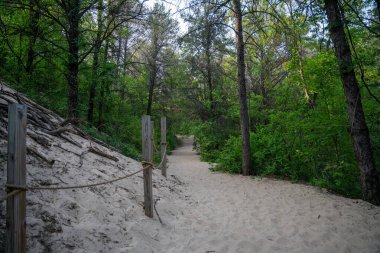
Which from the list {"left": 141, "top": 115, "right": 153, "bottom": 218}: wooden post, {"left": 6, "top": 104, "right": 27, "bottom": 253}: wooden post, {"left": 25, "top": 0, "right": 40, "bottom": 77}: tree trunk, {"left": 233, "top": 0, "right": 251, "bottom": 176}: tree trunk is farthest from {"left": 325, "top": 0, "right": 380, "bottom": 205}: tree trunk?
{"left": 25, "top": 0, "right": 40, "bottom": 77}: tree trunk

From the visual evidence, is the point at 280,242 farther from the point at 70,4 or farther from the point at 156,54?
the point at 156,54

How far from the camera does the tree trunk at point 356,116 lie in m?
5.12

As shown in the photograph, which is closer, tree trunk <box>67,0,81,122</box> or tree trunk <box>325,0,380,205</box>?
tree trunk <box>325,0,380,205</box>

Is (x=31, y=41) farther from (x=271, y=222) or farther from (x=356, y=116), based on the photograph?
(x=356, y=116)

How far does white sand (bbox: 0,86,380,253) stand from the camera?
2955 mm

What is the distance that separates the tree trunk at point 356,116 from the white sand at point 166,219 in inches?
19.7

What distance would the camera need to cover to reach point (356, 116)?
17.1ft

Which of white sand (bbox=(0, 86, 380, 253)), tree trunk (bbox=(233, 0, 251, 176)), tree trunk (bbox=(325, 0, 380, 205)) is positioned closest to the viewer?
white sand (bbox=(0, 86, 380, 253))

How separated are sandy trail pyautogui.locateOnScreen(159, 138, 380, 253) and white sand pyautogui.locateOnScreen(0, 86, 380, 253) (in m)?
0.01

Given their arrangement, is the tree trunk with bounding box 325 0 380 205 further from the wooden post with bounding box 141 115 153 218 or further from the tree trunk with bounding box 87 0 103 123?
the tree trunk with bounding box 87 0 103 123

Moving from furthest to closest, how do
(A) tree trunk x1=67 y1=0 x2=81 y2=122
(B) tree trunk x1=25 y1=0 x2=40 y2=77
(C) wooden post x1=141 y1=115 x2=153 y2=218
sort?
(B) tree trunk x1=25 y1=0 x2=40 y2=77
(A) tree trunk x1=67 y1=0 x2=81 y2=122
(C) wooden post x1=141 y1=115 x2=153 y2=218

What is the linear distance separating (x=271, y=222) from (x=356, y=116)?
2932 millimetres

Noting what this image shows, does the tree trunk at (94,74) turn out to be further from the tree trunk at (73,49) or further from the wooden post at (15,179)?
the wooden post at (15,179)

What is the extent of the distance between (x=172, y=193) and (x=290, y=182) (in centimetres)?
385
